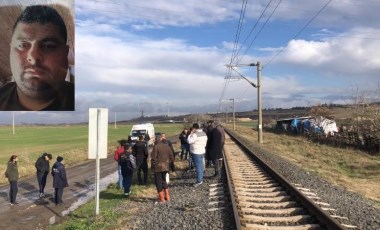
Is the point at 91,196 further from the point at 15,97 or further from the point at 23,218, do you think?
the point at 15,97

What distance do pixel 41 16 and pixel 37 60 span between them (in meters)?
0.86

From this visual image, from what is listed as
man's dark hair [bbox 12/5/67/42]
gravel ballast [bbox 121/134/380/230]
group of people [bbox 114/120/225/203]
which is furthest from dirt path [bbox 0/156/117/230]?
man's dark hair [bbox 12/5/67/42]

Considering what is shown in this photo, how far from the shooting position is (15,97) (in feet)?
30.6

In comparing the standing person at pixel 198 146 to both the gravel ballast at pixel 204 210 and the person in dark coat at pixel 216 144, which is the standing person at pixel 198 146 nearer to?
the gravel ballast at pixel 204 210

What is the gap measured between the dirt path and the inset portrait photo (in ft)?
16.0

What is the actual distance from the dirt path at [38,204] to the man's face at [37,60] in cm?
501

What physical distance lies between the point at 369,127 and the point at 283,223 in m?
38.1

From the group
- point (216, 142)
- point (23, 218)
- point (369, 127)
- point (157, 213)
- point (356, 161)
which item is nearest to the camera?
point (157, 213)

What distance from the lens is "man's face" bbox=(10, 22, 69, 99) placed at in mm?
9195

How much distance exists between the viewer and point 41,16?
9.59m

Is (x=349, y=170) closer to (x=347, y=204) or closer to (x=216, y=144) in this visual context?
(x=216, y=144)

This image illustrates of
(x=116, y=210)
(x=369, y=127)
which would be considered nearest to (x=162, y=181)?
(x=116, y=210)

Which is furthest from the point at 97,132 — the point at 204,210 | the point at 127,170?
the point at 127,170

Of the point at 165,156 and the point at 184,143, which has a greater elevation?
the point at 165,156
